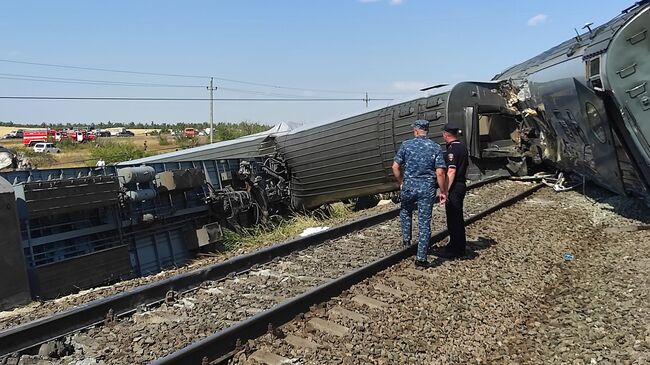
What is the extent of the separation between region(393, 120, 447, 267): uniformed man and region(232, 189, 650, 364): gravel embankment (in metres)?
0.47

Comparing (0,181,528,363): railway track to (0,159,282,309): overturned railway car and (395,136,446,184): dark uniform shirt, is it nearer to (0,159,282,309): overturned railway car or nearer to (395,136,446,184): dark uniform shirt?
(395,136,446,184): dark uniform shirt

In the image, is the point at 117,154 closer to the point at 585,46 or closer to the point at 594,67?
the point at 585,46

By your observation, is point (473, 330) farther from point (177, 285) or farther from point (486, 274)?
point (177, 285)

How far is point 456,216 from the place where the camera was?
254 inches

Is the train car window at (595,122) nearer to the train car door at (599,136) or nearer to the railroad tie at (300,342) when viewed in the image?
the train car door at (599,136)

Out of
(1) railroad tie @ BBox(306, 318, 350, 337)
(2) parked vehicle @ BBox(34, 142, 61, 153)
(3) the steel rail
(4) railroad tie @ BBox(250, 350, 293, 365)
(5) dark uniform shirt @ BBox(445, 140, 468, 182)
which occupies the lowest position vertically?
(1) railroad tie @ BBox(306, 318, 350, 337)

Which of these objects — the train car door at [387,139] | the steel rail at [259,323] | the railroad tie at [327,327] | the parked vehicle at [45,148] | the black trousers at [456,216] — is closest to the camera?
the steel rail at [259,323]

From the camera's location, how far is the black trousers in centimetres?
643

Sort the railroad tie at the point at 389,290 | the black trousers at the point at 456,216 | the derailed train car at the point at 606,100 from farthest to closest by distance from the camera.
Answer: the derailed train car at the point at 606,100, the black trousers at the point at 456,216, the railroad tie at the point at 389,290

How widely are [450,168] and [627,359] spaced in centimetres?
285

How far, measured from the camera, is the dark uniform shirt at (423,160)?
6.00 meters

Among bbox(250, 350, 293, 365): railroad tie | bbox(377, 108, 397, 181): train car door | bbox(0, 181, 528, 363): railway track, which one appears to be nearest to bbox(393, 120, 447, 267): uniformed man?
bbox(0, 181, 528, 363): railway track

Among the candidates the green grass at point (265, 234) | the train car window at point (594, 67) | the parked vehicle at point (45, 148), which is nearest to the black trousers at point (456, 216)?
the train car window at point (594, 67)

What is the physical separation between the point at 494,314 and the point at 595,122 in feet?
15.1
